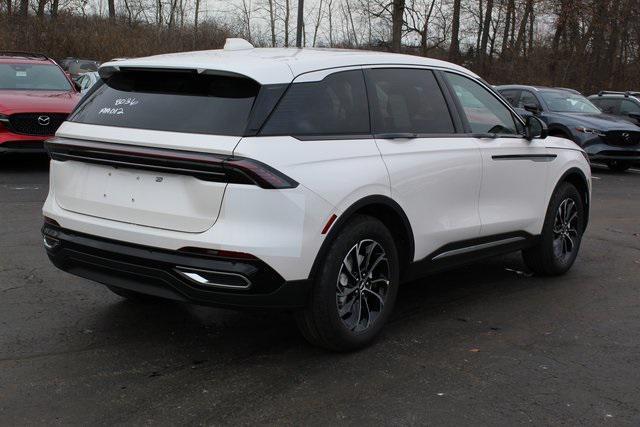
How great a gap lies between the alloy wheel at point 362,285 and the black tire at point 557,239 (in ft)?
6.71

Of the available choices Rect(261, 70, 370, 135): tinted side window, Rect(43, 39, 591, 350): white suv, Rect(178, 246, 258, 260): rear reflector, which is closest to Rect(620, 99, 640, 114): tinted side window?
Rect(43, 39, 591, 350): white suv

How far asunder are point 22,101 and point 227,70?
7851 millimetres

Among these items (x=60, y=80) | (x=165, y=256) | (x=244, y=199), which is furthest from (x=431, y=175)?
(x=60, y=80)

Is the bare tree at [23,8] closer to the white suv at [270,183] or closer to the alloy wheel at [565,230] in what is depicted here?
the white suv at [270,183]

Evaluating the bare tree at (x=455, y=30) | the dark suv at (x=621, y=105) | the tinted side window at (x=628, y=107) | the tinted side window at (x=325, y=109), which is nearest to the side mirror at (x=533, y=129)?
the tinted side window at (x=325, y=109)

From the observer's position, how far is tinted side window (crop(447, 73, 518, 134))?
17.0ft

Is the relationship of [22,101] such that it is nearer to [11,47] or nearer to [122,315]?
[122,315]

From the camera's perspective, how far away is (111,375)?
3.85m

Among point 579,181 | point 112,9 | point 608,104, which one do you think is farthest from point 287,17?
point 579,181

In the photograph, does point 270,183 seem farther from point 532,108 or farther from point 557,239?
point 532,108

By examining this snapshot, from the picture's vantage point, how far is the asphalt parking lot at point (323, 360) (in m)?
3.50

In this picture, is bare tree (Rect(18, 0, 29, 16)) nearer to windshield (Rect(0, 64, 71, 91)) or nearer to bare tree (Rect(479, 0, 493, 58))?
bare tree (Rect(479, 0, 493, 58))

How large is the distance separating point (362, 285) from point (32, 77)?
377 inches

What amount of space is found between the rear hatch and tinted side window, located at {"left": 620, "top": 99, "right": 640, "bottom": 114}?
15774 mm
